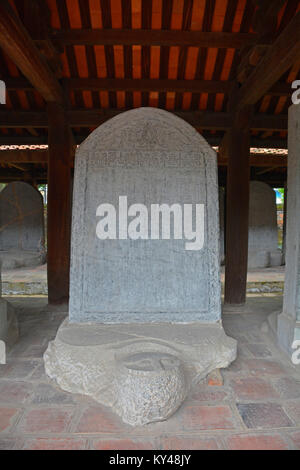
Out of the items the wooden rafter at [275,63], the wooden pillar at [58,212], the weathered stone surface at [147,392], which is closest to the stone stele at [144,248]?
the weathered stone surface at [147,392]

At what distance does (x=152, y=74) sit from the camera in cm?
482

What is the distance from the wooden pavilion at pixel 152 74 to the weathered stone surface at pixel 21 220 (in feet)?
11.7

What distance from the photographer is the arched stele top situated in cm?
321

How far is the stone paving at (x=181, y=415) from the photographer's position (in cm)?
198

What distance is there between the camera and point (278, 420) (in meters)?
2.18

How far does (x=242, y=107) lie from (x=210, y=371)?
336 centimetres

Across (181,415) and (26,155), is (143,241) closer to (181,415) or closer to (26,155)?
(181,415)

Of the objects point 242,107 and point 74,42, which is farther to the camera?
point 242,107

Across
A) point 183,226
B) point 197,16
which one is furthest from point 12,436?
point 197,16

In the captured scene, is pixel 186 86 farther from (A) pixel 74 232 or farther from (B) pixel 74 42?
(A) pixel 74 232

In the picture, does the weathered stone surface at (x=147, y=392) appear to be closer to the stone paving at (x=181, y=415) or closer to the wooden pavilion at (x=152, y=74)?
the stone paving at (x=181, y=415)

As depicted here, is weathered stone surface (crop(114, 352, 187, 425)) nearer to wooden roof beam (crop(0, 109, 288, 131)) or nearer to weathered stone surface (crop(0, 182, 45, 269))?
wooden roof beam (crop(0, 109, 288, 131))

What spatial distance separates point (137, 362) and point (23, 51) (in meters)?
2.74

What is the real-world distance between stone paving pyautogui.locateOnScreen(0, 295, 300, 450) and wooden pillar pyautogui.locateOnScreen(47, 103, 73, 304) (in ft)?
5.42
